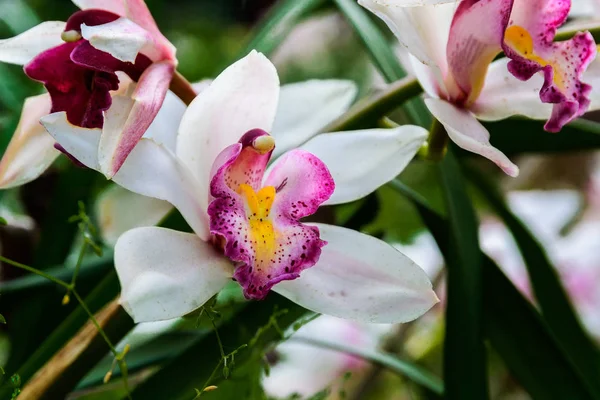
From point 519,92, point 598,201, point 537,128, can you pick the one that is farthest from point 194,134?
point 598,201

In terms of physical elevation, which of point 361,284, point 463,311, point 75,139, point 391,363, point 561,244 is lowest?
point 561,244

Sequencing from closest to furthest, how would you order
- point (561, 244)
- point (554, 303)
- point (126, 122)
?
point (126, 122) → point (554, 303) → point (561, 244)

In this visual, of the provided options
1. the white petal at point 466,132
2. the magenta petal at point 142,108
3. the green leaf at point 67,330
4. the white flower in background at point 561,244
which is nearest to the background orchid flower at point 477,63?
the white petal at point 466,132

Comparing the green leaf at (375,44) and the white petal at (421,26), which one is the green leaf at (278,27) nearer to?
the green leaf at (375,44)

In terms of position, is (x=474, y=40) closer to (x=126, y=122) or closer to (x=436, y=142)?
(x=436, y=142)

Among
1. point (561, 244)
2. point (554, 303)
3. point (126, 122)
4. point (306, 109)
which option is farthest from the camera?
point (561, 244)

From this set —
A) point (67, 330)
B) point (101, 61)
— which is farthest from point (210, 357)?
point (101, 61)

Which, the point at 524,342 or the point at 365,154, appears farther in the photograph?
the point at 524,342
